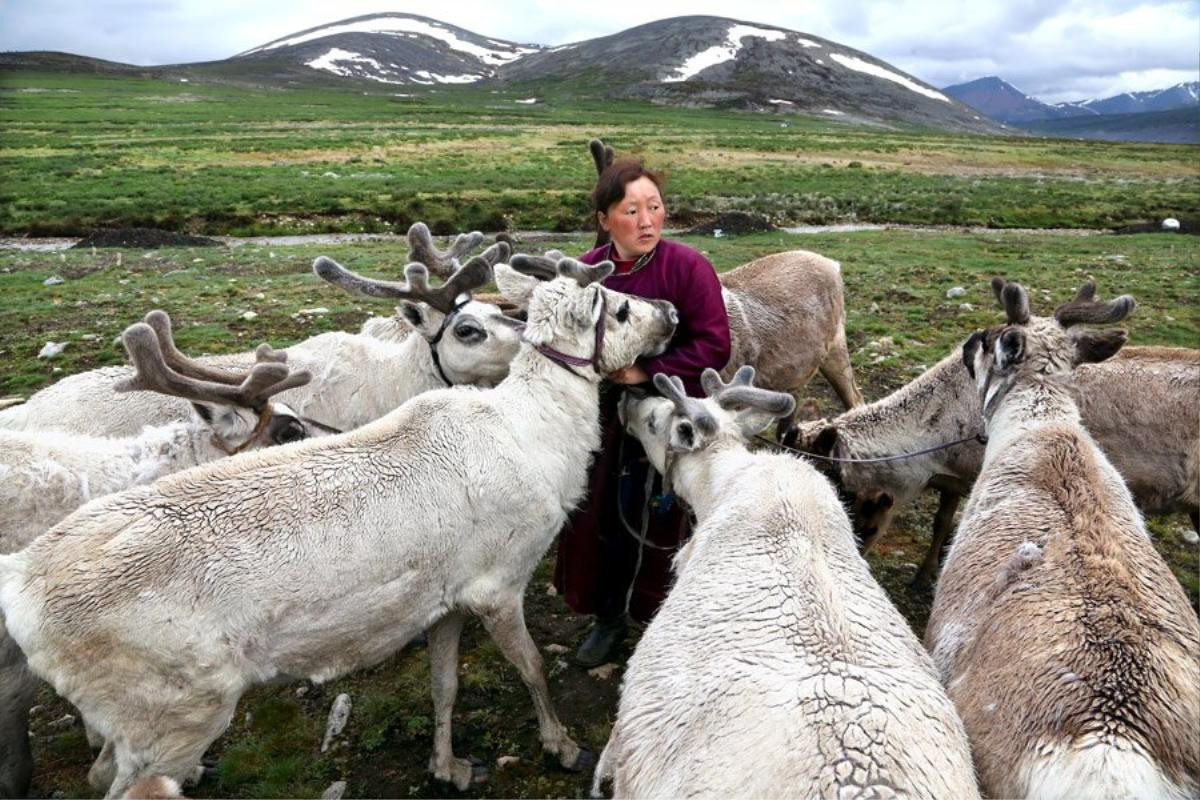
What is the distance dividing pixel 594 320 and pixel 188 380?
2.64 m

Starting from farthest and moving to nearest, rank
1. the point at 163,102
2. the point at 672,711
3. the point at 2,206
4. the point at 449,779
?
the point at 163,102, the point at 2,206, the point at 449,779, the point at 672,711

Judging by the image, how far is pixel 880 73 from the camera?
6467 inches

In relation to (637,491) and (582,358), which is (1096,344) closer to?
(637,491)

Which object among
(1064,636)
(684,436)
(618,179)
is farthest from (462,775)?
(618,179)

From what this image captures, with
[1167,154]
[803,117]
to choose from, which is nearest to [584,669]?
[1167,154]

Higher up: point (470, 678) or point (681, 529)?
point (681, 529)

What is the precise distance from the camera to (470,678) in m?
5.32

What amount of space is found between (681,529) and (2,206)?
30138mm

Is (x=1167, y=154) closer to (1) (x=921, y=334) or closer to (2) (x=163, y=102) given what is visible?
(1) (x=921, y=334)

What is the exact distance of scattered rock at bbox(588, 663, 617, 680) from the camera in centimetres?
539

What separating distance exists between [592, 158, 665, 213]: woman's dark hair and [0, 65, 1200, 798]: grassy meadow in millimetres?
3214

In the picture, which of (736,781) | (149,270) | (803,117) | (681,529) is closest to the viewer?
(736,781)

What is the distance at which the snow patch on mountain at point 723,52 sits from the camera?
484 feet

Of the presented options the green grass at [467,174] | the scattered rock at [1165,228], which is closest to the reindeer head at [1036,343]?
the green grass at [467,174]
